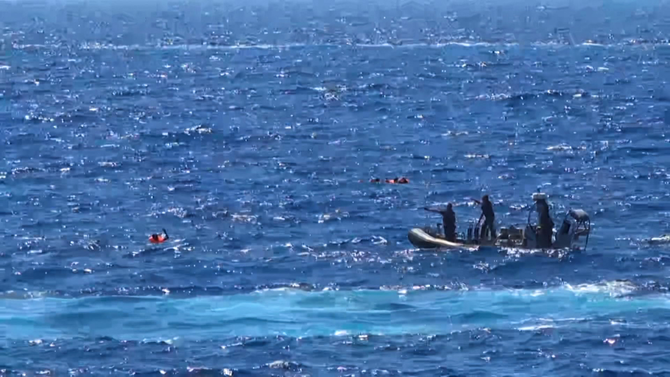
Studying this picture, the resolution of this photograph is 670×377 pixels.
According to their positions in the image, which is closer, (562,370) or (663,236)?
(562,370)

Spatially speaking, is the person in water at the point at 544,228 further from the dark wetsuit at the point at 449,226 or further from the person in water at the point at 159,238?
the person in water at the point at 159,238

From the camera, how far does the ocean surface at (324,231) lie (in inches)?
1623

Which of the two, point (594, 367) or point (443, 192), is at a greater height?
point (443, 192)

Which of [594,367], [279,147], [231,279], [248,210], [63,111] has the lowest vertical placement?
[594,367]

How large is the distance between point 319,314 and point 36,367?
8808mm

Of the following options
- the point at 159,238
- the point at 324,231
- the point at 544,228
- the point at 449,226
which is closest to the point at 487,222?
the point at 449,226

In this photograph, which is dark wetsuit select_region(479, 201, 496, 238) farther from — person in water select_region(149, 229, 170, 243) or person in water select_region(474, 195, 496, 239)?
person in water select_region(149, 229, 170, 243)

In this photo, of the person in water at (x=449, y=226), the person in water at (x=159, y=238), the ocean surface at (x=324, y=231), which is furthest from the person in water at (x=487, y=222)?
the person in water at (x=159, y=238)

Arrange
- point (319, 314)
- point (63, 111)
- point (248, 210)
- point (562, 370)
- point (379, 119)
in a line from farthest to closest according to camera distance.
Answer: point (63, 111) < point (379, 119) < point (248, 210) < point (319, 314) < point (562, 370)

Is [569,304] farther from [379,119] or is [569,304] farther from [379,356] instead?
[379,119]

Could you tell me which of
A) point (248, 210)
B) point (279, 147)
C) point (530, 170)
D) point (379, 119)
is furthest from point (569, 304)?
point (379, 119)

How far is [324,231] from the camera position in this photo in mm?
61438

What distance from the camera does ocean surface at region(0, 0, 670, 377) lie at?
4122cm

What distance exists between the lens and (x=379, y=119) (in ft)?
344
